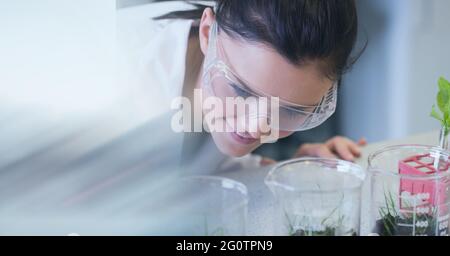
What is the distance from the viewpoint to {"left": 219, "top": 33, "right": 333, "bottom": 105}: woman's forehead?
29.5 inches

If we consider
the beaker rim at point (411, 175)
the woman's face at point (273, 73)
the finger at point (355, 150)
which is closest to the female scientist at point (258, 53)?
the woman's face at point (273, 73)

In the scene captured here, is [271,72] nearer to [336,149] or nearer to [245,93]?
[245,93]

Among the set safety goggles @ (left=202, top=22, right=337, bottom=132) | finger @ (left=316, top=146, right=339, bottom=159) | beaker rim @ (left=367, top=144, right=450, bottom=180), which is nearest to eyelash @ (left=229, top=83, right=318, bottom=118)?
safety goggles @ (left=202, top=22, right=337, bottom=132)

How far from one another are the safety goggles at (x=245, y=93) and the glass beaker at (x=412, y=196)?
0.34 ft

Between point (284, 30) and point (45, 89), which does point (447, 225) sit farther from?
point (45, 89)

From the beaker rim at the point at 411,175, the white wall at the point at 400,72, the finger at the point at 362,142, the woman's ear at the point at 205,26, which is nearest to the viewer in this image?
the beaker rim at the point at 411,175

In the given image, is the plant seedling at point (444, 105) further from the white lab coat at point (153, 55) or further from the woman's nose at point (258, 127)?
the white lab coat at point (153, 55)

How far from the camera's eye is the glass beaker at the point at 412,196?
695mm

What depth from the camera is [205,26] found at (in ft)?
2.63

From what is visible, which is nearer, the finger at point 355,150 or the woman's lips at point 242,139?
the woman's lips at point 242,139

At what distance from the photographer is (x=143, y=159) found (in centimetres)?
84

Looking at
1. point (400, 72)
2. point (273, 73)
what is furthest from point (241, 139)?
point (400, 72)

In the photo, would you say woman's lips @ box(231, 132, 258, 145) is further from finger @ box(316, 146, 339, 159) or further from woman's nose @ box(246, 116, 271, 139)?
finger @ box(316, 146, 339, 159)
